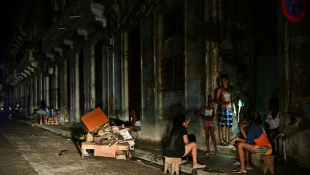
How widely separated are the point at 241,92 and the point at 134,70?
6.00 metres

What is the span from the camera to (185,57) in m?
10.4

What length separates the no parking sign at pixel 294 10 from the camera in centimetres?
661

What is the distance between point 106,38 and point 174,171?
1131 cm

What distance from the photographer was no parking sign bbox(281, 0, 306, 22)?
6605 mm

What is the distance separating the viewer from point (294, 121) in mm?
6719

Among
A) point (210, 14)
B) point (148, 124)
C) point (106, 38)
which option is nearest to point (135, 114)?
point (148, 124)

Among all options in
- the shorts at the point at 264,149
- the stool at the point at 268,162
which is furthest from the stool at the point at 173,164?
the stool at the point at 268,162

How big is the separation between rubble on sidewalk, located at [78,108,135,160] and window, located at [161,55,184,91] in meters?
2.80

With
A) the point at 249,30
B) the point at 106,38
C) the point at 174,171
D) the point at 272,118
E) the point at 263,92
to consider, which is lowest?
the point at 174,171

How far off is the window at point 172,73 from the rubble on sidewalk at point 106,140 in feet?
9.19

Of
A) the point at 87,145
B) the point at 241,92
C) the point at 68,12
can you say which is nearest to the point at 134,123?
the point at 87,145

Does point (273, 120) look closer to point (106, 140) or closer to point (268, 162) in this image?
point (268, 162)

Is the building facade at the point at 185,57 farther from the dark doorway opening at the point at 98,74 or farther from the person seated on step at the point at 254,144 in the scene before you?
the person seated on step at the point at 254,144

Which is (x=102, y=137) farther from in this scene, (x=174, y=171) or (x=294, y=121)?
(x=294, y=121)
